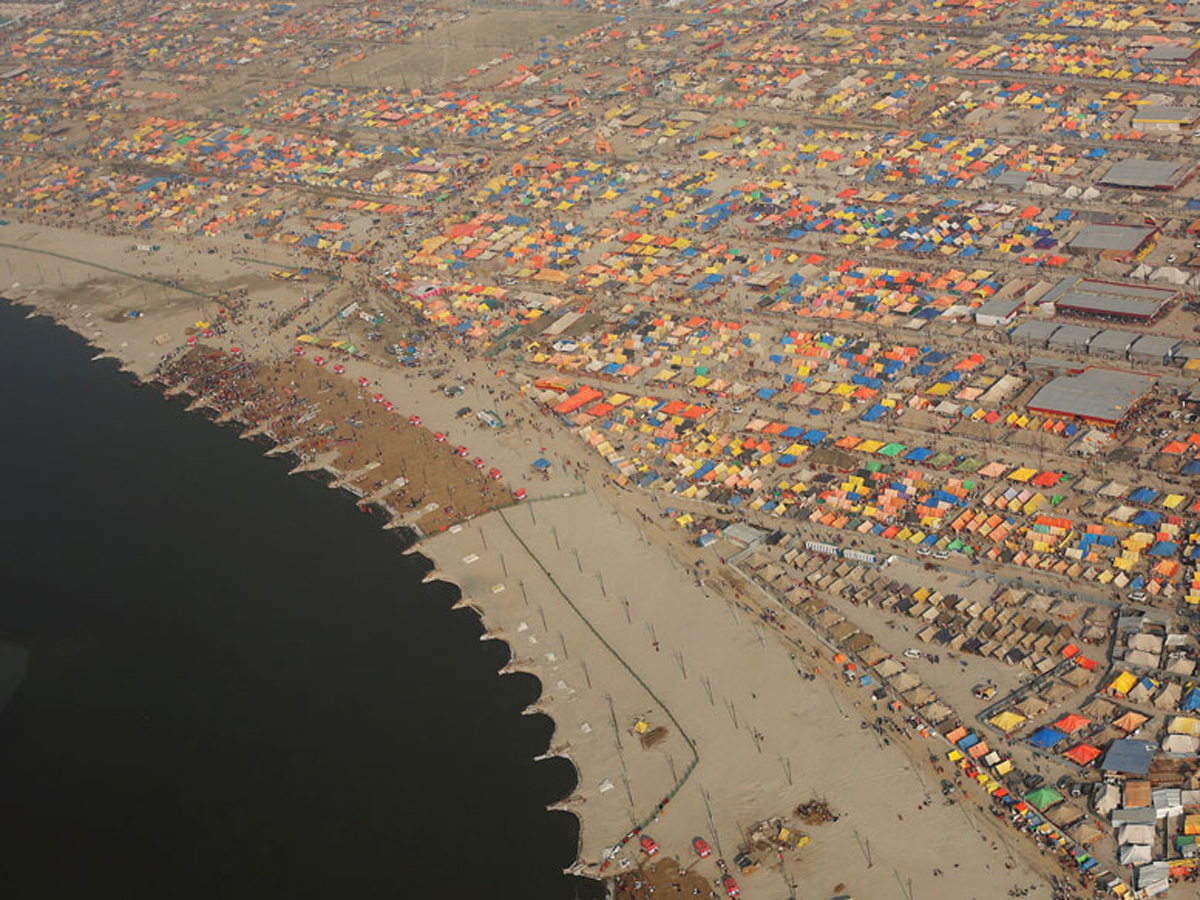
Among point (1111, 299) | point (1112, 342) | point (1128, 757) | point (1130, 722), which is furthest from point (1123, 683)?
point (1111, 299)

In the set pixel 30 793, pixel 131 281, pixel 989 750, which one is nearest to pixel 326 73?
pixel 131 281

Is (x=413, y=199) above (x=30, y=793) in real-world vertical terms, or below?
above

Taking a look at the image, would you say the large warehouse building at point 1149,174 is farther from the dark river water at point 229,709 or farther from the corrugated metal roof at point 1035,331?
the dark river water at point 229,709

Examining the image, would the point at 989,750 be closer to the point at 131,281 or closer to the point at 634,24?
the point at 131,281

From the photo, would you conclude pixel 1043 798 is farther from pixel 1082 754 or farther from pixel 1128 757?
pixel 1128 757

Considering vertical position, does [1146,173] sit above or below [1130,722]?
above

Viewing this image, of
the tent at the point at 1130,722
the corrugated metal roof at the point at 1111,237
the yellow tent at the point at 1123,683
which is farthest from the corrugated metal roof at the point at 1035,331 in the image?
the tent at the point at 1130,722

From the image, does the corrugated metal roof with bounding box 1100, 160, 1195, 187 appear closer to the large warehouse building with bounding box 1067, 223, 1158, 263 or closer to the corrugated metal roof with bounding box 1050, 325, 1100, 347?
the large warehouse building with bounding box 1067, 223, 1158, 263

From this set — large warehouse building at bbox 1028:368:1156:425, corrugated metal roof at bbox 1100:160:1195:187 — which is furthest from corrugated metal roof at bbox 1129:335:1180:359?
corrugated metal roof at bbox 1100:160:1195:187
